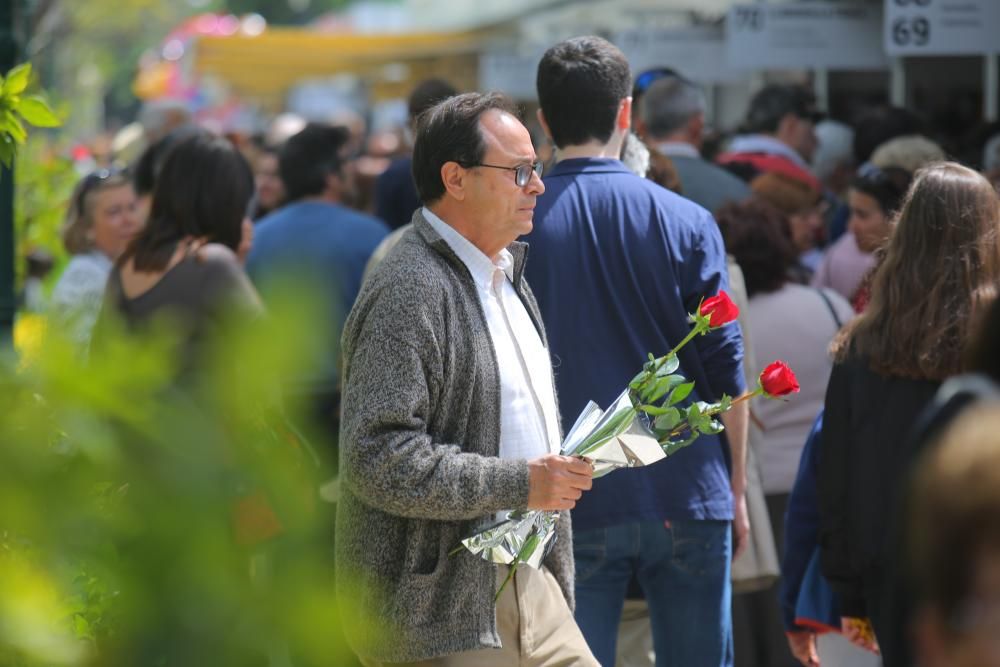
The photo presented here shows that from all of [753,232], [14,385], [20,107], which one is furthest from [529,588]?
[753,232]

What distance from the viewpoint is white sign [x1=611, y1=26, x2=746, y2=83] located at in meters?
11.0

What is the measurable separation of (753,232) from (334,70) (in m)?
21.2

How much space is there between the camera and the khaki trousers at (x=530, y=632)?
3.08m

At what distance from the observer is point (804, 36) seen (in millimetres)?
9734

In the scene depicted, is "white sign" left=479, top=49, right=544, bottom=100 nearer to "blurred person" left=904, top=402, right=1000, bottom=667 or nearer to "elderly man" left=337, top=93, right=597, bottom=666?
"elderly man" left=337, top=93, right=597, bottom=666

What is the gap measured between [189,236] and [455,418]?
86.2 inches

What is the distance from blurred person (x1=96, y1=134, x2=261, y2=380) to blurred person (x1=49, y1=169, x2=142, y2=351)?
1.13m

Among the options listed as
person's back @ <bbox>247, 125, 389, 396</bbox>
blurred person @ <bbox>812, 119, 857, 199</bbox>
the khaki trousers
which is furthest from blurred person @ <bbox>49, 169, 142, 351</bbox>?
blurred person @ <bbox>812, 119, 857, 199</bbox>

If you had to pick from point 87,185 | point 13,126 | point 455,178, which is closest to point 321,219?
point 87,185

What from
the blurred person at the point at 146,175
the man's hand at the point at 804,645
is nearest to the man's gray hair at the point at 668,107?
the blurred person at the point at 146,175

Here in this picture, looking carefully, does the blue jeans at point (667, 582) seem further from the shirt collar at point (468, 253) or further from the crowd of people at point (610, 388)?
the shirt collar at point (468, 253)

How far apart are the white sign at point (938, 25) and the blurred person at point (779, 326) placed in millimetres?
2847

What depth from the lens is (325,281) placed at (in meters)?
1.08

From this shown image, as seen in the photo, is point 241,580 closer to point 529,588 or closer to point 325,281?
point 325,281
